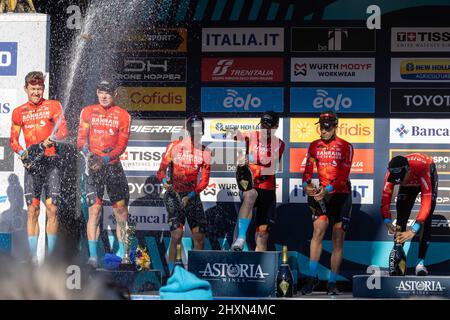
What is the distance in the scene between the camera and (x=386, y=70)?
33.1 feet

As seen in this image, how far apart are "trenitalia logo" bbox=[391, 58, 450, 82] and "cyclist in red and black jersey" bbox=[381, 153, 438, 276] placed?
39.7 inches

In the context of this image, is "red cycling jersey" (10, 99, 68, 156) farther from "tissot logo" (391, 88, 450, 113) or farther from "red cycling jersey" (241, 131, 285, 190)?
"tissot logo" (391, 88, 450, 113)

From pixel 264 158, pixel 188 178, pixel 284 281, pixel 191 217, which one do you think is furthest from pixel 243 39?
pixel 284 281

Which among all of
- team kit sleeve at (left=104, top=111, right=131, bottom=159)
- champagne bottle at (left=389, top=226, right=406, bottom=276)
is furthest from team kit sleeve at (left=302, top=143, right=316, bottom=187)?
team kit sleeve at (left=104, top=111, right=131, bottom=159)

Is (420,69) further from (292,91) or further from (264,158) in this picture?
(264,158)

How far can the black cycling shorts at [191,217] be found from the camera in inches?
382

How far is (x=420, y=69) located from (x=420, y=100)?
1.06ft

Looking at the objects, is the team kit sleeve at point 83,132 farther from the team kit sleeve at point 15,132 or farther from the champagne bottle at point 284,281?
the champagne bottle at point 284,281

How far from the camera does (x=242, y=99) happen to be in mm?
10250

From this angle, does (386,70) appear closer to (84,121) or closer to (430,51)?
(430,51)

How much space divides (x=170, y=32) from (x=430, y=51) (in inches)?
108

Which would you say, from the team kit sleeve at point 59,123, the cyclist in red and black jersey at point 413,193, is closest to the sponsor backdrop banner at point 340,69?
the cyclist in red and black jersey at point 413,193

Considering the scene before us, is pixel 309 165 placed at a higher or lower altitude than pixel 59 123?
lower
